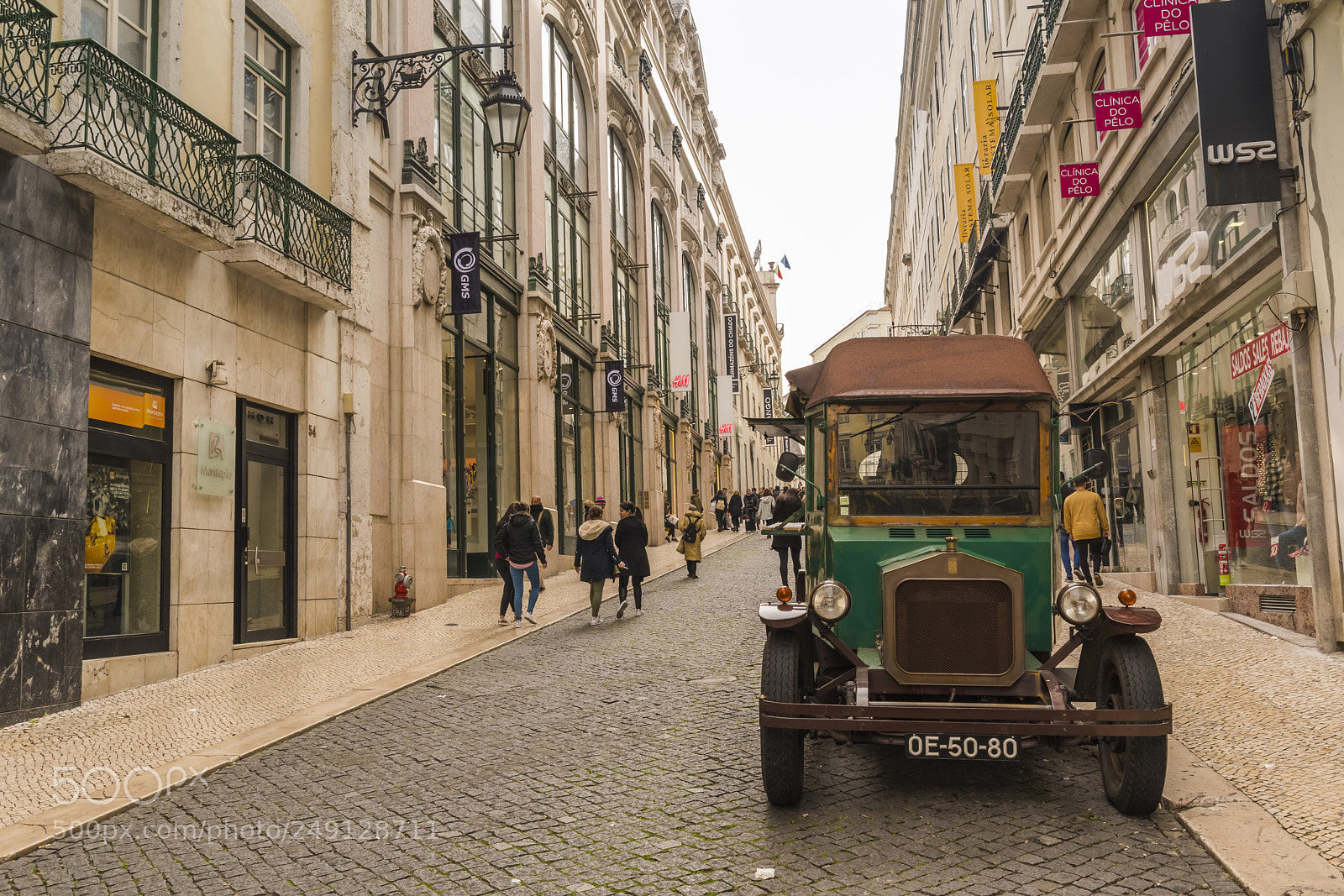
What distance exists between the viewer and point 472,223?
794 inches

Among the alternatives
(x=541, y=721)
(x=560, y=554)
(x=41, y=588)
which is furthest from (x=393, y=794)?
(x=560, y=554)

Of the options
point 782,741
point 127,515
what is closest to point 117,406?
point 127,515

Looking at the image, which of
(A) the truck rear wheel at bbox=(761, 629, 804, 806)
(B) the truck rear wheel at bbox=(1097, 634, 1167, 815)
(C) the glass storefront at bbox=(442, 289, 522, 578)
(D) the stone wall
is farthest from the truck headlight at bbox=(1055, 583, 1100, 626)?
(C) the glass storefront at bbox=(442, 289, 522, 578)

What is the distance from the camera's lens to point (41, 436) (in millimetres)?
8234

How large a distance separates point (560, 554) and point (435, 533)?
27.2ft

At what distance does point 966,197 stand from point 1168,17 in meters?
17.5

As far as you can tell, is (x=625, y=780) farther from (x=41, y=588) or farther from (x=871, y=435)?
(x=41, y=588)

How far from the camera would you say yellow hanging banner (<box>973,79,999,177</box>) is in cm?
2431

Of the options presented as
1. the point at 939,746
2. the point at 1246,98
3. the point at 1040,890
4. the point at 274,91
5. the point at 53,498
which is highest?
the point at 274,91

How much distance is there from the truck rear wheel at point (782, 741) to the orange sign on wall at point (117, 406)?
279 inches

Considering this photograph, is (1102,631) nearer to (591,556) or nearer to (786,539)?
(591,556)

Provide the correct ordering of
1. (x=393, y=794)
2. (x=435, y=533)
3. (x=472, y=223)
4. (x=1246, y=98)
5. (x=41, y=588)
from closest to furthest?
(x=393, y=794), (x=41, y=588), (x=1246, y=98), (x=435, y=533), (x=472, y=223)

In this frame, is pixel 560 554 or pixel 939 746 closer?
pixel 939 746

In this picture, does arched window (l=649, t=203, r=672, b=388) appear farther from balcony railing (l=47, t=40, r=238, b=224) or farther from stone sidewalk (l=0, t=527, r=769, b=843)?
balcony railing (l=47, t=40, r=238, b=224)
